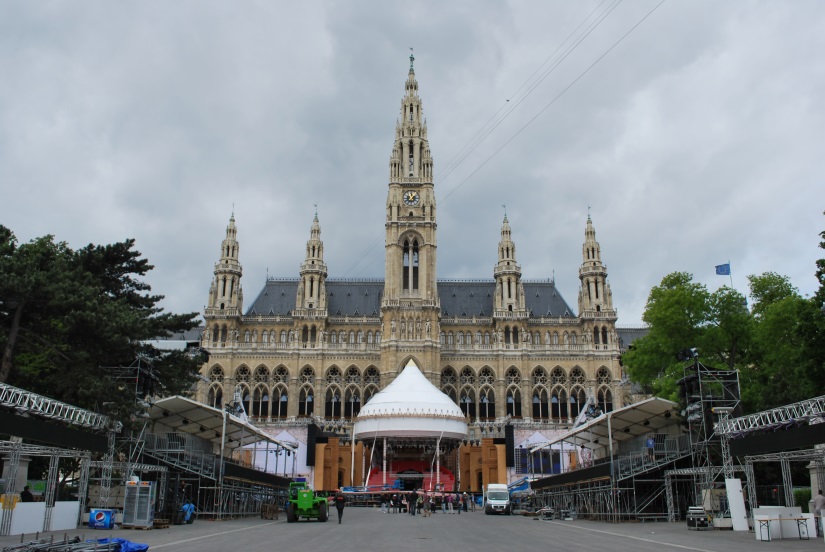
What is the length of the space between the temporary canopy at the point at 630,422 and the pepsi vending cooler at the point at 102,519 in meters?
22.9

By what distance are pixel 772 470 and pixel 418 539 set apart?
25536 millimetres

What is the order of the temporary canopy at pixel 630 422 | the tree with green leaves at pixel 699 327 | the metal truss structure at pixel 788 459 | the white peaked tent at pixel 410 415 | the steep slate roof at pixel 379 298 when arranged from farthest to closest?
1. the steep slate roof at pixel 379 298
2. the white peaked tent at pixel 410 415
3. the tree with green leaves at pixel 699 327
4. the temporary canopy at pixel 630 422
5. the metal truss structure at pixel 788 459

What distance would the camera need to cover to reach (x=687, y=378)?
1248 inches

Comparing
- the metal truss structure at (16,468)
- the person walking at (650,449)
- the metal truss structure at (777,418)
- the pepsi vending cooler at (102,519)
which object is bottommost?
the pepsi vending cooler at (102,519)

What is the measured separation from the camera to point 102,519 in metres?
27.5

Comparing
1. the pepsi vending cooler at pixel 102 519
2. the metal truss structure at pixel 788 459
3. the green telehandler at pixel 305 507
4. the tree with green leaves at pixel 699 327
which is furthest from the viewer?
the tree with green leaves at pixel 699 327

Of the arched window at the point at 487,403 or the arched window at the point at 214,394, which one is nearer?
the arched window at the point at 214,394

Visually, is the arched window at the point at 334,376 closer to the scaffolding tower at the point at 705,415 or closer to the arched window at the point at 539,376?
the arched window at the point at 539,376

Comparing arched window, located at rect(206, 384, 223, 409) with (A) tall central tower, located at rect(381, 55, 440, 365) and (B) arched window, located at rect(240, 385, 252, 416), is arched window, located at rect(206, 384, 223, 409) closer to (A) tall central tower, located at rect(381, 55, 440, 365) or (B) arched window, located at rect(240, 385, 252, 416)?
(B) arched window, located at rect(240, 385, 252, 416)

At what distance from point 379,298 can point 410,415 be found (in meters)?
26.4

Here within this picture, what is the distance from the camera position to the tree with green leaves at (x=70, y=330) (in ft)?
95.8

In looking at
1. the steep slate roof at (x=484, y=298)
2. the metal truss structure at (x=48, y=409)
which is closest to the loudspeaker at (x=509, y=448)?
the steep slate roof at (x=484, y=298)

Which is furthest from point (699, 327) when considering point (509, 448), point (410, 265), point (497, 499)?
point (410, 265)

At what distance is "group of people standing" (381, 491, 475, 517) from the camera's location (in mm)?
44594
